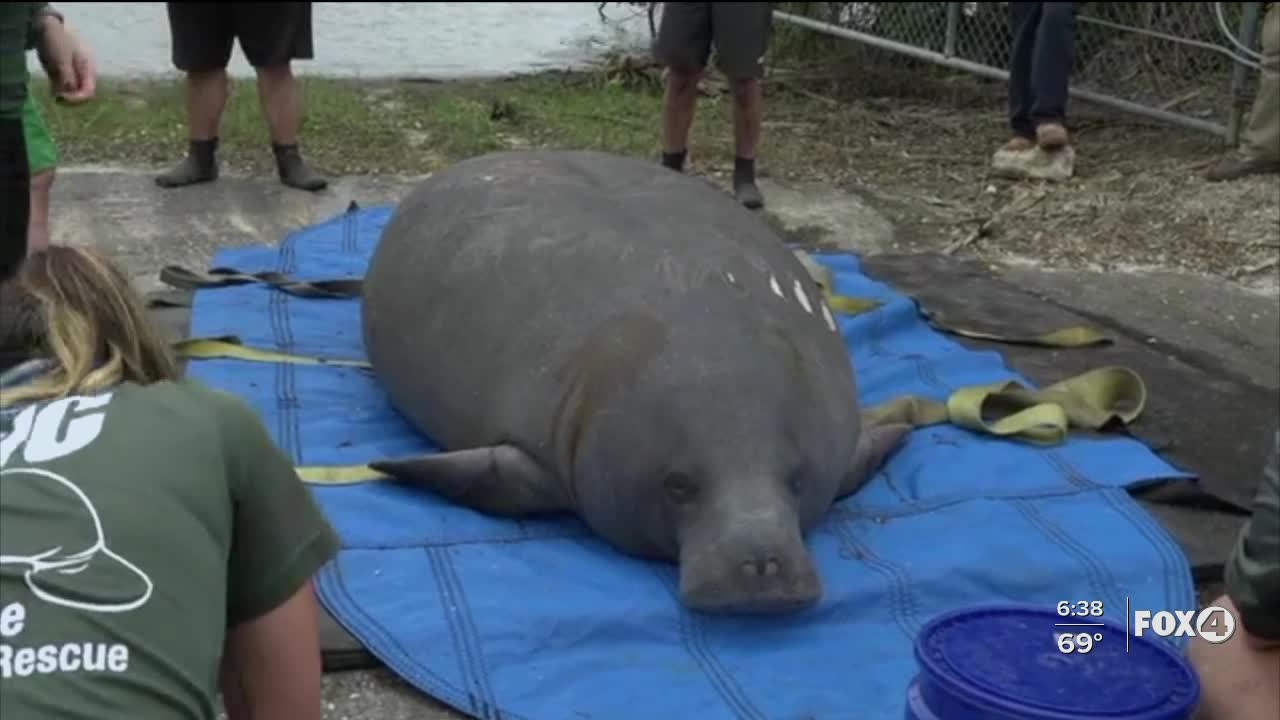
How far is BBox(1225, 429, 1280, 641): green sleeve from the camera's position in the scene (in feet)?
5.86

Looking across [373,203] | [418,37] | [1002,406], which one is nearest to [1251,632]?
[1002,406]

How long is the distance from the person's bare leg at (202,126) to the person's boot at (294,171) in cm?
27

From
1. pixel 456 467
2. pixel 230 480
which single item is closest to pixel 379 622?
pixel 456 467

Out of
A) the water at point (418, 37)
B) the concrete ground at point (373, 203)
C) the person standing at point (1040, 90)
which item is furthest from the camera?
the water at point (418, 37)

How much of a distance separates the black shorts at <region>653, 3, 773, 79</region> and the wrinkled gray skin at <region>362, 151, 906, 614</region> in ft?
7.98

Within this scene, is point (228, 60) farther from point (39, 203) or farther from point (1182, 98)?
point (1182, 98)

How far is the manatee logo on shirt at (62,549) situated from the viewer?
1767 mm

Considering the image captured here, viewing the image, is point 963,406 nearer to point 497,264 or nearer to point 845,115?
point 497,264

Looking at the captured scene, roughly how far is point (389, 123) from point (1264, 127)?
4149 mm

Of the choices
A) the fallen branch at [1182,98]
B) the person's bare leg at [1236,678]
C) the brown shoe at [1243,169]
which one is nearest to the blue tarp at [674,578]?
the person's bare leg at [1236,678]

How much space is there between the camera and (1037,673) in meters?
2.44

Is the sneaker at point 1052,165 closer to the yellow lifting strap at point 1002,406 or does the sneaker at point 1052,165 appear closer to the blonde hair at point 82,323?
the yellow lifting strap at point 1002,406

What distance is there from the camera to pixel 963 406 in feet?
15.0

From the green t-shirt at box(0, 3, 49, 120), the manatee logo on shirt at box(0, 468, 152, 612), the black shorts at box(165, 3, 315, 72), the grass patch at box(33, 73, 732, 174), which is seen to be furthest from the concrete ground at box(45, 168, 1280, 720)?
the manatee logo on shirt at box(0, 468, 152, 612)
